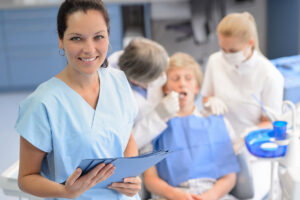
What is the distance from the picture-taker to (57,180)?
1062mm

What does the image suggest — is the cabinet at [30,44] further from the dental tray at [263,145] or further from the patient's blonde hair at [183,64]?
the dental tray at [263,145]

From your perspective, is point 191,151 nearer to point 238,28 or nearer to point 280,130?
point 280,130

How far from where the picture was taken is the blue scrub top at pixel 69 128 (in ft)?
3.30

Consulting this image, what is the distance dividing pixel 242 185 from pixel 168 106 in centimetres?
49

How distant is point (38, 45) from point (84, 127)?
3691 millimetres

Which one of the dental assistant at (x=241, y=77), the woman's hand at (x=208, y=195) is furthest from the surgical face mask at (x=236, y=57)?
the woman's hand at (x=208, y=195)

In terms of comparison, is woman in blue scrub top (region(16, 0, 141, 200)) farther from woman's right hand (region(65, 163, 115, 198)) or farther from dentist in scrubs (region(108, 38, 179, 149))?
dentist in scrubs (region(108, 38, 179, 149))

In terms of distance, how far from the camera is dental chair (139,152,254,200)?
1.91 metres

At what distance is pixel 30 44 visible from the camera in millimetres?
4547

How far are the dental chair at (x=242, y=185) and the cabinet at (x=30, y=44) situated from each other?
111 inches

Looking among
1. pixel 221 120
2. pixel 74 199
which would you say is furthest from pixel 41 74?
pixel 74 199

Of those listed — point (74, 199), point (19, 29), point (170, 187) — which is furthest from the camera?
point (19, 29)

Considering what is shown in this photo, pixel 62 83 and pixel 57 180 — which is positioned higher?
pixel 62 83

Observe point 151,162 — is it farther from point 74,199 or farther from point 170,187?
point 170,187
